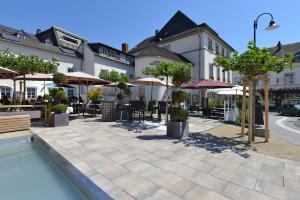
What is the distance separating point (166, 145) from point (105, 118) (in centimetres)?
540

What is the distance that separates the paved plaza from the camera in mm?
3334

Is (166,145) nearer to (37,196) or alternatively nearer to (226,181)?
(226,181)

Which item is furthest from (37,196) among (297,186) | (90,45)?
(90,45)

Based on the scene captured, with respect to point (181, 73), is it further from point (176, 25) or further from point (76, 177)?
point (176, 25)

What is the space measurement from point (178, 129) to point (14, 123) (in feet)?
20.6

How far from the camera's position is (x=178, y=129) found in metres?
7.05

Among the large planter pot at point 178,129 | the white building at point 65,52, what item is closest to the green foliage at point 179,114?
the large planter pot at point 178,129

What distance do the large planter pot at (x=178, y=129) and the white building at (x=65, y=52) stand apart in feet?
55.8

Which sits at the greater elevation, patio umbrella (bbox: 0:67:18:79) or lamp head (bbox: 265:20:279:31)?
lamp head (bbox: 265:20:279:31)

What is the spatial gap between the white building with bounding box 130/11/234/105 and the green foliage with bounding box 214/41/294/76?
14.5m

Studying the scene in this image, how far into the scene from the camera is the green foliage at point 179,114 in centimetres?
709

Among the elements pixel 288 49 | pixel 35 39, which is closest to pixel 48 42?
pixel 35 39

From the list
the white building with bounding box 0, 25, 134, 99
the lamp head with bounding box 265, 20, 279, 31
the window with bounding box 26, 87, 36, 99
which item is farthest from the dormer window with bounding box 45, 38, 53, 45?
the lamp head with bounding box 265, 20, 279, 31

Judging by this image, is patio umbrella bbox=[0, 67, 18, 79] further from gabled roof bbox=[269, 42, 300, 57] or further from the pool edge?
gabled roof bbox=[269, 42, 300, 57]
